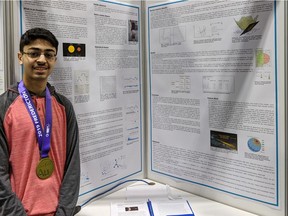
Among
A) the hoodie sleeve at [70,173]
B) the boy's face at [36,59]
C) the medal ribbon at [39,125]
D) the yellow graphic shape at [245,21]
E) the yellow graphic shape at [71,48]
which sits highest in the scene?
the yellow graphic shape at [245,21]

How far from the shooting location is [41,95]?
102 cm

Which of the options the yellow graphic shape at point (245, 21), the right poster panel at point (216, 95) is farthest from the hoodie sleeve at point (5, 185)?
the yellow graphic shape at point (245, 21)

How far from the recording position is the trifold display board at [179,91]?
3.72 feet

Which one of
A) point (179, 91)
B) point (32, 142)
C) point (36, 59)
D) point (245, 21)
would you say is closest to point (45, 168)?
point (32, 142)

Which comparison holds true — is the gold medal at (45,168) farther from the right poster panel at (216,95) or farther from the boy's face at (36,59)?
the right poster panel at (216,95)

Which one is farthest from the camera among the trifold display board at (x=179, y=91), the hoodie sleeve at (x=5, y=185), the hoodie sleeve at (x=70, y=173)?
the trifold display board at (x=179, y=91)

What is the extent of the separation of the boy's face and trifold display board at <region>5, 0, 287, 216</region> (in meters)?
0.17

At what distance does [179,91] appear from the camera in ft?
4.73

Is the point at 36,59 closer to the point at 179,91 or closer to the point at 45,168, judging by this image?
the point at 45,168

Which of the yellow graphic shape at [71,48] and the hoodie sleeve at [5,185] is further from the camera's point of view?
the yellow graphic shape at [71,48]

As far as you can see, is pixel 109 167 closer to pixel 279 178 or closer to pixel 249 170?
pixel 249 170

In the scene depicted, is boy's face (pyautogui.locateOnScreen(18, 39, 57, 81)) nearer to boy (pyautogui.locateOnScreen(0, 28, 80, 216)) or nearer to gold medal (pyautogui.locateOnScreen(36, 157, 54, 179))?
boy (pyautogui.locateOnScreen(0, 28, 80, 216))

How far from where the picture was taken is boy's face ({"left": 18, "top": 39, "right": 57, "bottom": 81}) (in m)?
0.94

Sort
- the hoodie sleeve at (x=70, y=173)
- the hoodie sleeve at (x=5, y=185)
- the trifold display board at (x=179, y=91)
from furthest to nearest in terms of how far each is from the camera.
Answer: the trifold display board at (x=179, y=91), the hoodie sleeve at (x=70, y=173), the hoodie sleeve at (x=5, y=185)
